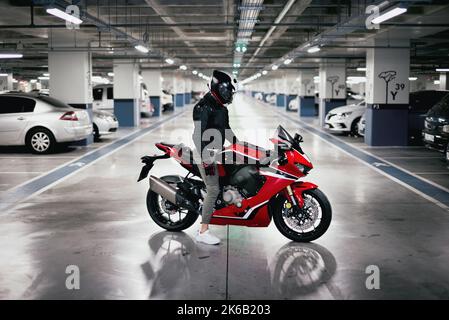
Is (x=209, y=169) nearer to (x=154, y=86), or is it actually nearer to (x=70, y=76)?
(x=70, y=76)

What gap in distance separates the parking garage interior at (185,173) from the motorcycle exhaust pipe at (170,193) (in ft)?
1.26

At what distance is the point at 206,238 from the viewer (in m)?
5.69

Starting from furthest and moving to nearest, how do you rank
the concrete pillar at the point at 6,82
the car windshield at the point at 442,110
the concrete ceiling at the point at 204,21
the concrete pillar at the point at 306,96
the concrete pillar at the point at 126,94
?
the concrete pillar at the point at 6,82, the concrete pillar at the point at 306,96, the concrete pillar at the point at 126,94, the concrete ceiling at the point at 204,21, the car windshield at the point at 442,110

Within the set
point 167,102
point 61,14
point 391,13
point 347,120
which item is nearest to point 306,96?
point 167,102

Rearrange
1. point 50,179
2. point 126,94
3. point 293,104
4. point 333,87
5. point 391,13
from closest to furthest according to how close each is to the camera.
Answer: point 391,13 → point 50,179 → point 126,94 → point 333,87 → point 293,104

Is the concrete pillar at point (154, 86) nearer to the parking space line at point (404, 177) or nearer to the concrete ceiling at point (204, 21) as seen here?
the concrete ceiling at point (204, 21)

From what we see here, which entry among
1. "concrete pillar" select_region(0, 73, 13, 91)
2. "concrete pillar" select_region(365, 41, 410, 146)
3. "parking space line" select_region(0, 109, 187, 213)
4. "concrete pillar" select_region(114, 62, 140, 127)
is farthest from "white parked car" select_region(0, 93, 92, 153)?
"concrete pillar" select_region(0, 73, 13, 91)

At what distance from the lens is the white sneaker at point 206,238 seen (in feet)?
18.5

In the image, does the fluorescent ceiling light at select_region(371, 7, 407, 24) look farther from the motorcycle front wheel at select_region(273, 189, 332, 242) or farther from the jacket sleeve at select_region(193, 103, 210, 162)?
the jacket sleeve at select_region(193, 103, 210, 162)

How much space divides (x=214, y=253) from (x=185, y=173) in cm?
579

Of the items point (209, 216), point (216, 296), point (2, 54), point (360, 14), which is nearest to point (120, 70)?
point (2, 54)

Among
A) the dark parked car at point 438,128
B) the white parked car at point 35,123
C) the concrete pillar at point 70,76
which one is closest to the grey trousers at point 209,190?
the dark parked car at point 438,128
